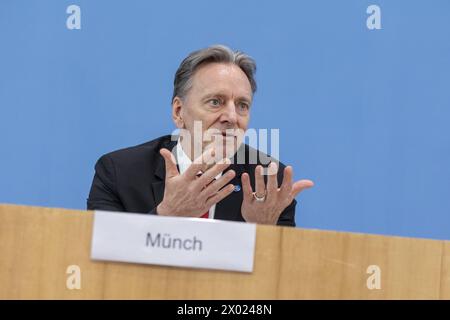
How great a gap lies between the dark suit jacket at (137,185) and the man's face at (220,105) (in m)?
0.09

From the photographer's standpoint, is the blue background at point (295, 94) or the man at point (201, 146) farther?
the blue background at point (295, 94)

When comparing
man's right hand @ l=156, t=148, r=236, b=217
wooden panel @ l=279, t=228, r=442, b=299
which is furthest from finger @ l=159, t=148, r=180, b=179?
wooden panel @ l=279, t=228, r=442, b=299

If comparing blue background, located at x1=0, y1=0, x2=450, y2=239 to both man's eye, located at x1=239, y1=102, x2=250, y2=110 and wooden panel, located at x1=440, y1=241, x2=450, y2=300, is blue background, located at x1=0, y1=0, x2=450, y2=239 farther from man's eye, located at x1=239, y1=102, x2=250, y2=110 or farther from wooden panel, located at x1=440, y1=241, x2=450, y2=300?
wooden panel, located at x1=440, y1=241, x2=450, y2=300

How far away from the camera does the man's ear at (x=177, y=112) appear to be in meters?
1.71

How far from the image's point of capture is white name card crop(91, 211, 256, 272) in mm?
760

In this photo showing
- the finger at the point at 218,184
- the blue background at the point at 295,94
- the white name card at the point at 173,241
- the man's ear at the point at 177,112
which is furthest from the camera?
the blue background at the point at 295,94

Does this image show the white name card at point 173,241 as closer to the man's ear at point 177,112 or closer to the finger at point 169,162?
the finger at point 169,162

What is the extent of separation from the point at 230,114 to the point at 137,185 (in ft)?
0.90

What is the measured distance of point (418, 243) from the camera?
2.63 feet

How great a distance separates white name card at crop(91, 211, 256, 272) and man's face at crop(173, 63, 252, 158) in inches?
30.8

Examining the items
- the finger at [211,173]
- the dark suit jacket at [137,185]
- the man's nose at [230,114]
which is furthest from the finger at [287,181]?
the man's nose at [230,114]

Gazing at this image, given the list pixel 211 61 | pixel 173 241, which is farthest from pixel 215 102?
pixel 173 241

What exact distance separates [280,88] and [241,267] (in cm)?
115
